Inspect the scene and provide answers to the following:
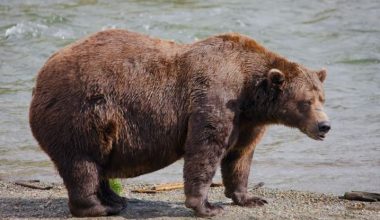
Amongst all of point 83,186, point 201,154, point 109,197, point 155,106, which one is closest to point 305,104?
point 201,154

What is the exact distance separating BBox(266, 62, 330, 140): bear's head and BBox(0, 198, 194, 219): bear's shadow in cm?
140

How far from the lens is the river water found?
39.7 ft

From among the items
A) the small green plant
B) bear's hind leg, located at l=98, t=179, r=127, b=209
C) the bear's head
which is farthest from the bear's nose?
the small green plant

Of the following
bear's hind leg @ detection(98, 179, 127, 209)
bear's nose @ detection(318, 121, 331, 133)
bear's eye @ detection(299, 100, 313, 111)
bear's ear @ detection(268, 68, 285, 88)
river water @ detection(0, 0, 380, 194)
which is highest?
bear's ear @ detection(268, 68, 285, 88)

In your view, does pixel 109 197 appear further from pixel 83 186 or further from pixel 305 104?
pixel 305 104

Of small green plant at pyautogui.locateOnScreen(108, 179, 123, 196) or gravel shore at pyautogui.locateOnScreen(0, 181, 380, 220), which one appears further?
small green plant at pyautogui.locateOnScreen(108, 179, 123, 196)

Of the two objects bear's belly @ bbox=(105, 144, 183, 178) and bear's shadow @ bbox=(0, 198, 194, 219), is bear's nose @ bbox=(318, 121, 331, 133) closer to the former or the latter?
bear's belly @ bbox=(105, 144, 183, 178)

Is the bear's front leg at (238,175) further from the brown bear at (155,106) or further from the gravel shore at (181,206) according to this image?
the brown bear at (155,106)

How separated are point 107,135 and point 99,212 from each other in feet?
2.57

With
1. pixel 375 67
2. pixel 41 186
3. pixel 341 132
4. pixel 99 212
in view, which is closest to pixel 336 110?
pixel 341 132

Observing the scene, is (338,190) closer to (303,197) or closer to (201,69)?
(303,197)

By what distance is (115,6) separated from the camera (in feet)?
80.0

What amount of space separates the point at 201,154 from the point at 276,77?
1.07 m

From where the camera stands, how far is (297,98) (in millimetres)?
8867
